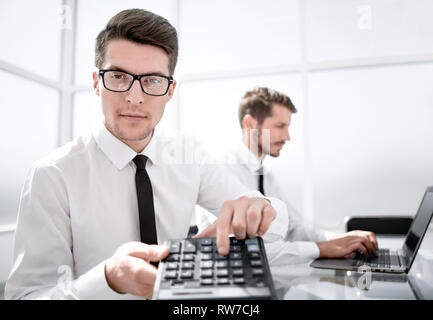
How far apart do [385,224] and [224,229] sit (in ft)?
2.90

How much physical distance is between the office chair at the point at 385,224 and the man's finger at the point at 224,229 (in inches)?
28.5

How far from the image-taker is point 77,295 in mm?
313

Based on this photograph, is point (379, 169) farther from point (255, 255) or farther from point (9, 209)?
point (9, 209)

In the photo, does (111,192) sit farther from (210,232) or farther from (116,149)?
(210,232)

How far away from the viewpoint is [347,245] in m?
0.64

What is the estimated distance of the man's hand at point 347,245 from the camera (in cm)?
62

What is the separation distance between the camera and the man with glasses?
1.22ft

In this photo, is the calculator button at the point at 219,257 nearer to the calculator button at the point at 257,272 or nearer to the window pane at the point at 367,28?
the calculator button at the point at 257,272

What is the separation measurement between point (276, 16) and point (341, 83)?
0.58 ft

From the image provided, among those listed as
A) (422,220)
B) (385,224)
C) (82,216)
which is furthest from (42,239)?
(385,224)

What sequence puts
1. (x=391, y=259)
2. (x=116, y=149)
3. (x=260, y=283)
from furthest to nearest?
1. (x=391, y=259)
2. (x=116, y=149)
3. (x=260, y=283)

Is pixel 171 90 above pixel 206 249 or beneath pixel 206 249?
above

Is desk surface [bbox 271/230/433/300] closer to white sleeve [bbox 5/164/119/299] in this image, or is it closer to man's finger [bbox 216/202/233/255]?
man's finger [bbox 216/202/233/255]

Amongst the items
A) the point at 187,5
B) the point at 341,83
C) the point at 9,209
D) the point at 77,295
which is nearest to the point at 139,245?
the point at 77,295
